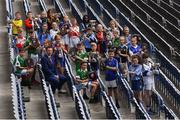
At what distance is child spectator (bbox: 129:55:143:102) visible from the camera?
15.3 m

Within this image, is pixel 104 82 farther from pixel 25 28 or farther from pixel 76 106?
pixel 25 28

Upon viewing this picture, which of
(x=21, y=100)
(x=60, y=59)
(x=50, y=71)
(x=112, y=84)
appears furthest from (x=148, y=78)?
(x=21, y=100)

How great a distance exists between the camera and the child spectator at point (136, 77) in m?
15.3

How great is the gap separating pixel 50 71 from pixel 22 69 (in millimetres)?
808

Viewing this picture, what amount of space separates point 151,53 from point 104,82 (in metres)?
3.77

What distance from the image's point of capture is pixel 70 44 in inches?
706

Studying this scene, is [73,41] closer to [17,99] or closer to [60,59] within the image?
[60,59]

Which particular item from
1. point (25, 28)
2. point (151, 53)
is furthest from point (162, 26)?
point (25, 28)

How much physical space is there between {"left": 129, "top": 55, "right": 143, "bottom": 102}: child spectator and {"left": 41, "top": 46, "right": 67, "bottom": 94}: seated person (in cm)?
182

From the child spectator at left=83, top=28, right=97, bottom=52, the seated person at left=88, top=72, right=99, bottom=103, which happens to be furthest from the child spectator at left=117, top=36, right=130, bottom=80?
the seated person at left=88, top=72, right=99, bottom=103

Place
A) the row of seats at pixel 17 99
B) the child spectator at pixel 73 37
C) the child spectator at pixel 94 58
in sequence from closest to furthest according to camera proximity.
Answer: the row of seats at pixel 17 99
the child spectator at pixel 94 58
the child spectator at pixel 73 37

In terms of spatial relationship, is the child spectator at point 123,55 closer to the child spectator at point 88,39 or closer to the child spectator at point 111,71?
the child spectator at point 111,71

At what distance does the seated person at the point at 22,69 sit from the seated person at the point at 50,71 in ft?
1.58

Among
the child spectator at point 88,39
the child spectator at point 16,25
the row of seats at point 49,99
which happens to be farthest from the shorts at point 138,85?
the child spectator at point 16,25
